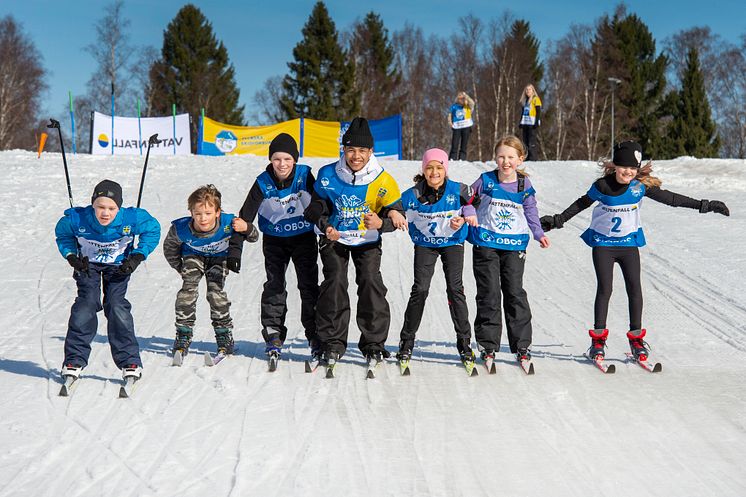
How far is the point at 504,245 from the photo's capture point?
5773 mm

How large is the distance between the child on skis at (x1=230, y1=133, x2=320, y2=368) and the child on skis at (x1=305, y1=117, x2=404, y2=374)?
0.23 meters

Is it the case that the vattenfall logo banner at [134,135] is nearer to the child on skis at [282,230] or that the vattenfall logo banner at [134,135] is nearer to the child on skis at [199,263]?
the child on skis at [199,263]

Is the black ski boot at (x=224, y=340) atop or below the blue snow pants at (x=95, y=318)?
below

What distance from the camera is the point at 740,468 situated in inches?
142

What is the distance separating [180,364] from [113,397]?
34.1 inches

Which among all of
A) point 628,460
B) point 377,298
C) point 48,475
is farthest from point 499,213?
point 48,475

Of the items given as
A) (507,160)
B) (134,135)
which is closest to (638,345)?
(507,160)

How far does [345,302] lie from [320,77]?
39.6m

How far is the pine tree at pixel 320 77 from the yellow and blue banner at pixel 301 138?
19.0m

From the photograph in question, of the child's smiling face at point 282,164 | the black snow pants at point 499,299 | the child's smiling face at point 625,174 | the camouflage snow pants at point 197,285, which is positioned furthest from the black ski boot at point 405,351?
the child's smiling face at point 625,174

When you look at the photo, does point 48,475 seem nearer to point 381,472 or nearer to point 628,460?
point 381,472

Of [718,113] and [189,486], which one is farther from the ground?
[718,113]

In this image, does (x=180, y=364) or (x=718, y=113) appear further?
(x=718, y=113)

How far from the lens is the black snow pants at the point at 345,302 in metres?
5.54
